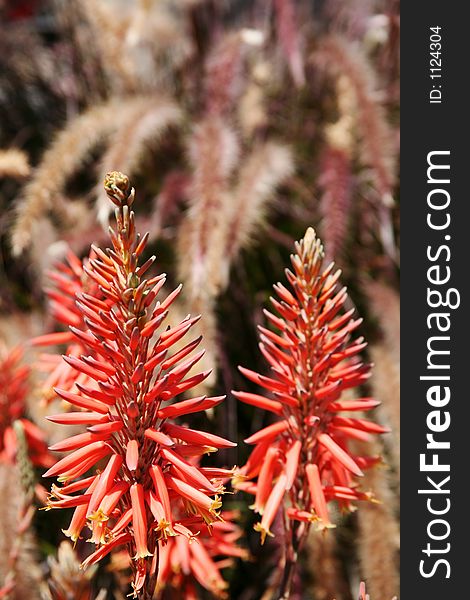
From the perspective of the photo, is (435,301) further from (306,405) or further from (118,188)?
(118,188)

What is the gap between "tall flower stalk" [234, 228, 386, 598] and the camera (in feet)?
2.11

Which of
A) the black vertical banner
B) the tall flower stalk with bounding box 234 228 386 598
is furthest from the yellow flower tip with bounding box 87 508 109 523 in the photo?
the black vertical banner

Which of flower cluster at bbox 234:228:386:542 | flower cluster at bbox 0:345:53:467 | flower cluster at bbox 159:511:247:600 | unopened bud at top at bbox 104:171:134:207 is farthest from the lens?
flower cluster at bbox 0:345:53:467

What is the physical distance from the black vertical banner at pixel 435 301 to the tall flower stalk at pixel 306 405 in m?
0.17

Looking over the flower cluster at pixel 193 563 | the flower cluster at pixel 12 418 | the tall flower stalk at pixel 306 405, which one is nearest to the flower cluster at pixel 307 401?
the tall flower stalk at pixel 306 405

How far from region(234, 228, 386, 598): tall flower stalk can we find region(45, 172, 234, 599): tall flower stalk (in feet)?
0.28

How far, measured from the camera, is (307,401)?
67 cm

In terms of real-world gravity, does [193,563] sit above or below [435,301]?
below

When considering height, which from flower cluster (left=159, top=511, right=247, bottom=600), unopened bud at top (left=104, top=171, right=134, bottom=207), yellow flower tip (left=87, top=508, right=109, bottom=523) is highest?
unopened bud at top (left=104, top=171, right=134, bottom=207)

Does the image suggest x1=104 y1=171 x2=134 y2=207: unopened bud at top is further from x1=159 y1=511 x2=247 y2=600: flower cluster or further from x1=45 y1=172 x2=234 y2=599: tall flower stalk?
x1=159 y1=511 x2=247 y2=600: flower cluster

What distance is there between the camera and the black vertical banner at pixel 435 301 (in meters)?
0.83

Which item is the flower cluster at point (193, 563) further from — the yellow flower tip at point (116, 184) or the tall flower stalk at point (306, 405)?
the yellow flower tip at point (116, 184)

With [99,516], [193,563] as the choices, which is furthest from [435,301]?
[99,516]

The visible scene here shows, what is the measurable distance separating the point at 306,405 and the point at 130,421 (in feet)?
0.58
